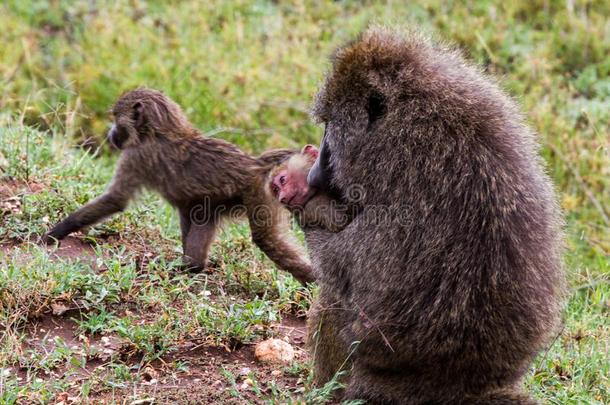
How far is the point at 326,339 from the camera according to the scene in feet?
11.5

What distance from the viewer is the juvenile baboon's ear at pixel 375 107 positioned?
130 inches

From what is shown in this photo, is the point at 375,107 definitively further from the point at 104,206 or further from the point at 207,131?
the point at 207,131

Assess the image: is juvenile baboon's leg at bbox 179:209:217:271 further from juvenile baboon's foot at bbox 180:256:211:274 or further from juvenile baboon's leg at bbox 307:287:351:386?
juvenile baboon's leg at bbox 307:287:351:386

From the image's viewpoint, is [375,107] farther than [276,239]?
No

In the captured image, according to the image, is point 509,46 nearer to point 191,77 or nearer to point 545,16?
point 545,16

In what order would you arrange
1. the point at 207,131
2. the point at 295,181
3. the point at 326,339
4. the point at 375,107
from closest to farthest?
the point at 375,107
the point at 326,339
the point at 295,181
the point at 207,131

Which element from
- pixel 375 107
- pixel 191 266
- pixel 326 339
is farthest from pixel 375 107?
pixel 191 266

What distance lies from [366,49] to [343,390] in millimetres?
1311

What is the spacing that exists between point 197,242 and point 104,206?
0.52m

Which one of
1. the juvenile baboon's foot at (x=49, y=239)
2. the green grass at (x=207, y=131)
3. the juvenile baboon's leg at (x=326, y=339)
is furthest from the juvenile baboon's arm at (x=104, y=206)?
the juvenile baboon's leg at (x=326, y=339)

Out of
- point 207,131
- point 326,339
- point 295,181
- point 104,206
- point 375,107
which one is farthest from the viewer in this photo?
point 207,131

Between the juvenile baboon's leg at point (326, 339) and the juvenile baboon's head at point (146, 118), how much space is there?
180cm

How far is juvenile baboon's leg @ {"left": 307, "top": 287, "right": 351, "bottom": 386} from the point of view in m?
3.43

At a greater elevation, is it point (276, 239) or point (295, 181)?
point (295, 181)
